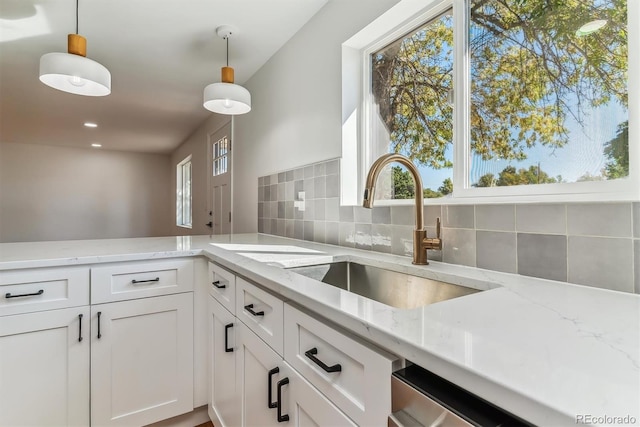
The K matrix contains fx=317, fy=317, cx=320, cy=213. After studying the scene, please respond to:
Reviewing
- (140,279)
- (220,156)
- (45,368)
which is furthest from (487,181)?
(220,156)

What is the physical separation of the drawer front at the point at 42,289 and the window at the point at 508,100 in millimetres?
1377

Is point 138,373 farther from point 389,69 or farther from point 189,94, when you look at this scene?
point 189,94

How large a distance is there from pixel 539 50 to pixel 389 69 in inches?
28.7

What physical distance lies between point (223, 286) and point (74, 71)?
3.96ft

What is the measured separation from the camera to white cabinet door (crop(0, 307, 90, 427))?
47.1 inches

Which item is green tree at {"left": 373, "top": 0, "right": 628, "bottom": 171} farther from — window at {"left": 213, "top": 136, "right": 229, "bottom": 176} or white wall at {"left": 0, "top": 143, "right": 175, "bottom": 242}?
white wall at {"left": 0, "top": 143, "right": 175, "bottom": 242}

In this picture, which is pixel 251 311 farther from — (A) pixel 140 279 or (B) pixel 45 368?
(B) pixel 45 368

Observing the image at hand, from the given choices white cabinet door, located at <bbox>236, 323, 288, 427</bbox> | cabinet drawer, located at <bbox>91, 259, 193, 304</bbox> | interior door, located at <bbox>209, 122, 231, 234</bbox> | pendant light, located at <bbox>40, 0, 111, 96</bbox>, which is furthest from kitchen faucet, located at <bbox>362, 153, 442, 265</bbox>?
interior door, located at <bbox>209, 122, 231, 234</bbox>

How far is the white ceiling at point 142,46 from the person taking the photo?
6.10ft

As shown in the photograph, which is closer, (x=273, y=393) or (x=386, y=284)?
(x=273, y=393)

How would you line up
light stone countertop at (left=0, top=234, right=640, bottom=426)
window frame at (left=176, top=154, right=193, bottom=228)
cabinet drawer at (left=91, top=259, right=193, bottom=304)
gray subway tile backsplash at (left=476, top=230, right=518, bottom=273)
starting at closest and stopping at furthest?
light stone countertop at (left=0, top=234, right=640, bottom=426), gray subway tile backsplash at (left=476, top=230, right=518, bottom=273), cabinet drawer at (left=91, top=259, right=193, bottom=304), window frame at (left=176, top=154, right=193, bottom=228)

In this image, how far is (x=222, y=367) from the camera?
1.37m

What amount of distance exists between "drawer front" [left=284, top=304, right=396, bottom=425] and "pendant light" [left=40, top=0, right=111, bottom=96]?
1505 mm

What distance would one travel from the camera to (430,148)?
4.44 feet
